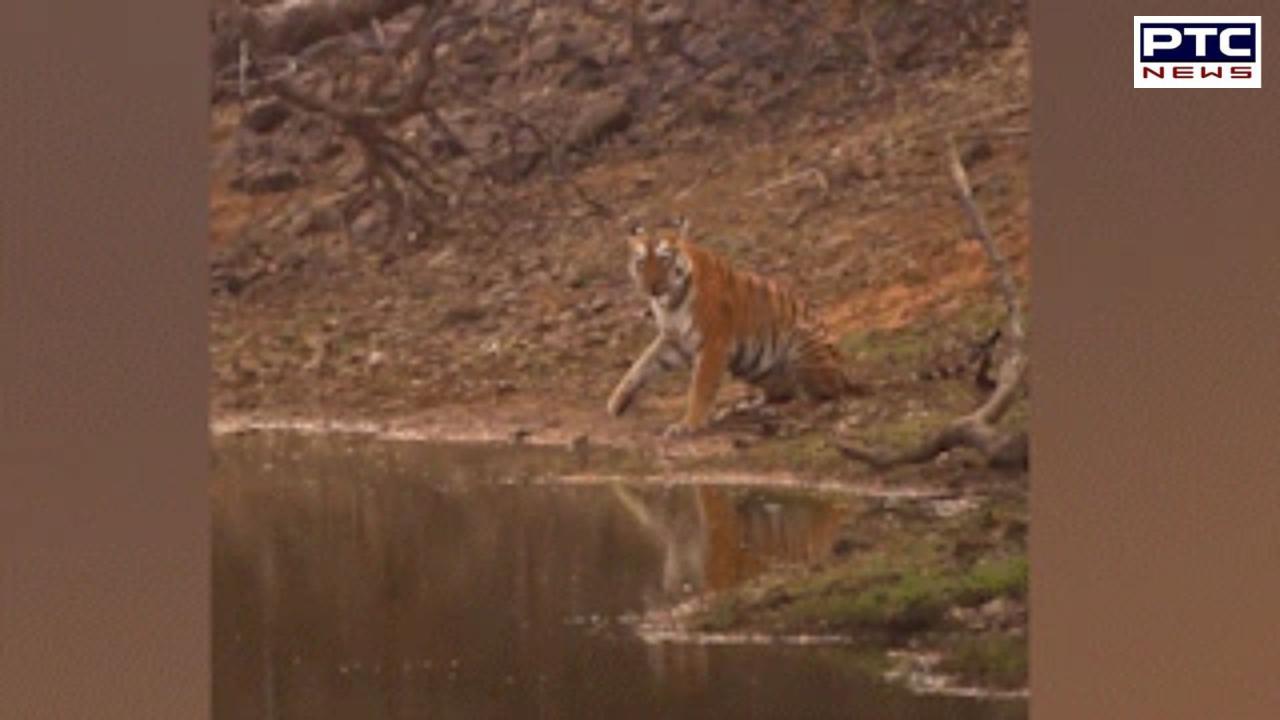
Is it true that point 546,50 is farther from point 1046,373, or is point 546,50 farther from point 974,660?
point 974,660

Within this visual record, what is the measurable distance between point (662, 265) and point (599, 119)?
281mm

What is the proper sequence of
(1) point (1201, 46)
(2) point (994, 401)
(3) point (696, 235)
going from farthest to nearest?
(3) point (696, 235), (2) point (994, 401), (1) point (1201, 46)

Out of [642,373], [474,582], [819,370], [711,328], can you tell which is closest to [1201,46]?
[819,370]

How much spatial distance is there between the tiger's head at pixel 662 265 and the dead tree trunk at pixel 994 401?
47cm

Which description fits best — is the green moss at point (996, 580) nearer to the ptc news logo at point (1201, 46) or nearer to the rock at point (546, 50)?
the ptc news logo at point (1201, 46)

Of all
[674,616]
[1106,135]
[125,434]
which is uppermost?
[1106,135]

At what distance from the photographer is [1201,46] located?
14.5ft

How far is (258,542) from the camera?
4672 mm

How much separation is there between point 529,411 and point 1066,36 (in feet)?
3.70

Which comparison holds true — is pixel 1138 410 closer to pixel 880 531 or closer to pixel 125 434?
pixel 880 531

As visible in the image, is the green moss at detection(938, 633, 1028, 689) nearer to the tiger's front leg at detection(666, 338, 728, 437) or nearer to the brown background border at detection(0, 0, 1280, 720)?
the brown background border at detection(0, 0, 1280, 720)

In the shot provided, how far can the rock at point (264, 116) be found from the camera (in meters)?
4.64

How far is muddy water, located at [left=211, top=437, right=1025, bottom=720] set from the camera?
15.0ft

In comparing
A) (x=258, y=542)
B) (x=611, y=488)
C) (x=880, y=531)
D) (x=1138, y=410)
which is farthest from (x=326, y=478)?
(x=1138, y=410)
